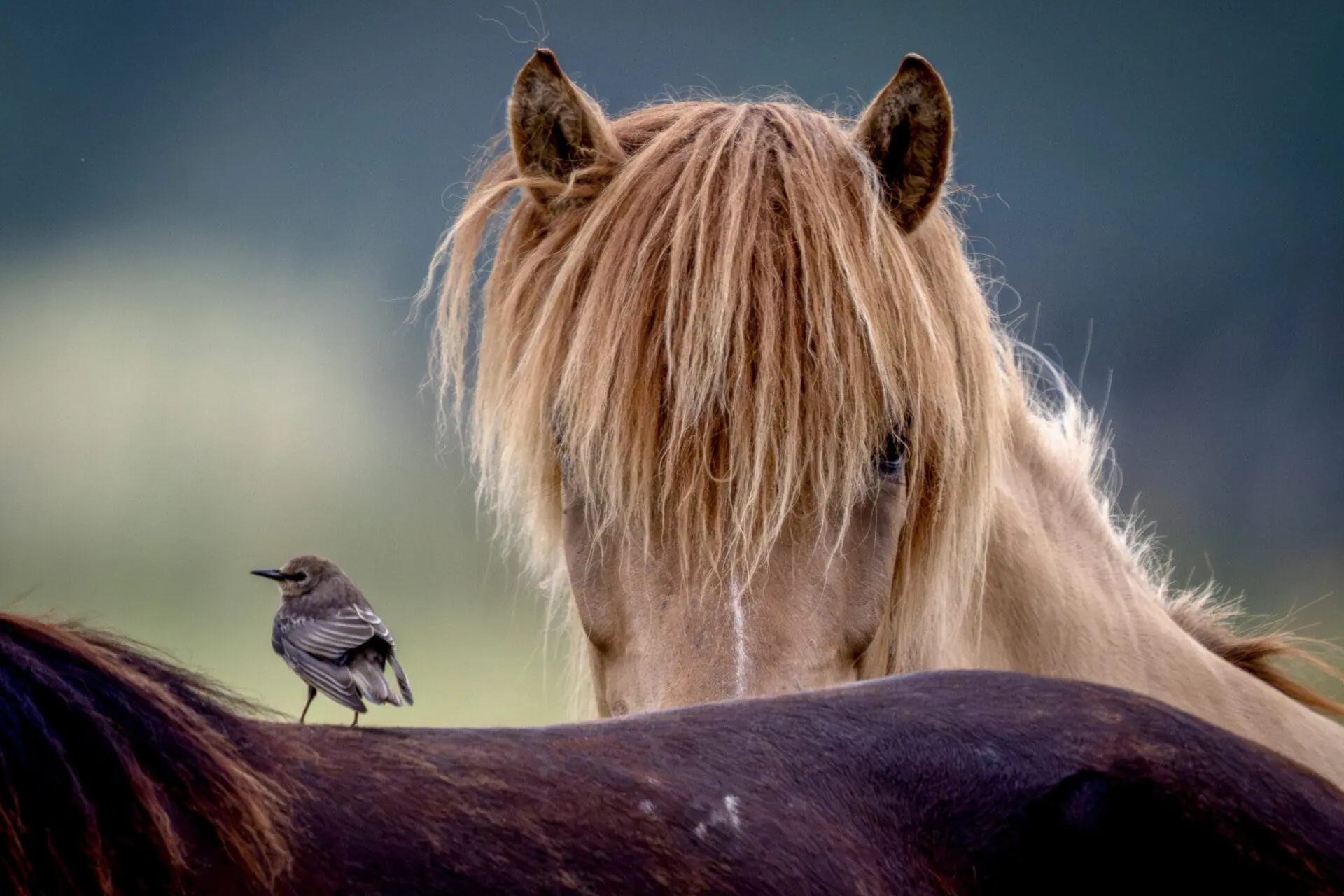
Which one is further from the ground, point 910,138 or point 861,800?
point 910,138

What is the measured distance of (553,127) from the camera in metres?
1.60

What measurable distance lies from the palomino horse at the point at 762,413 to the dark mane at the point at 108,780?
613 mm

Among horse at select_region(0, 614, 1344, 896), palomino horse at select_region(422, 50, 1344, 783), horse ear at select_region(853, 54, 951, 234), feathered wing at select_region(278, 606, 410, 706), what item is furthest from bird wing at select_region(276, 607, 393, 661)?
horse ear at select_region(853, 54, 951, 234)

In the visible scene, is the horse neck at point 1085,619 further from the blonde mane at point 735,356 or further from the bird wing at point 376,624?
the bird wing at point 376,624

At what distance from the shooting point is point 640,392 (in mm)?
1407

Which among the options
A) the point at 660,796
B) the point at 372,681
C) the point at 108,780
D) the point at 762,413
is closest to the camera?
the point at 108,780

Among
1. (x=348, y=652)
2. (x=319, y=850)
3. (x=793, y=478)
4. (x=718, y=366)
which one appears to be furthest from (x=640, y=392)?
(x=319, y=850)

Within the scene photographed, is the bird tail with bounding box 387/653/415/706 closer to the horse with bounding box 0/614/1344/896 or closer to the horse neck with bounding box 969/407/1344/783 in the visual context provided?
the horse with bounding box 0/614/1344/896

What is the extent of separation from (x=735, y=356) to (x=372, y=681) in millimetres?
508

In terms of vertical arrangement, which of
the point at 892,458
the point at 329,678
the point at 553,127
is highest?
the point at 553,127

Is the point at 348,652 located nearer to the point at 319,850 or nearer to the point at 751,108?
the point at 319,850

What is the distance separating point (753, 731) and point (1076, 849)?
0.77 feet

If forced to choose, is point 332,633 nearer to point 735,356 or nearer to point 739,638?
point 739,638

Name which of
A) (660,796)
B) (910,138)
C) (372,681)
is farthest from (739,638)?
(910,138)
